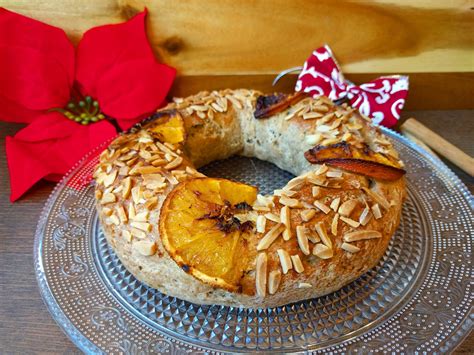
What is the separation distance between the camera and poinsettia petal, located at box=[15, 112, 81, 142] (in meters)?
1.63

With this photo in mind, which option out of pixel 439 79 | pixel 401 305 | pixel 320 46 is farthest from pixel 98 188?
pixel 439 79

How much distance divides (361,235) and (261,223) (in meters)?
0.24

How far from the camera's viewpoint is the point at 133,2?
1.67 meters

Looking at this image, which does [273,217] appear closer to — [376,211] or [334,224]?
[334,224]

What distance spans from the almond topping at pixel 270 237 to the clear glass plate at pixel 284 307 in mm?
173

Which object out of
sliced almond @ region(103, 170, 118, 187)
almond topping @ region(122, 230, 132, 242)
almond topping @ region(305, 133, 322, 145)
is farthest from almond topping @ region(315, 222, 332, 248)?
sliced almond @ region(103, 170, 118, 187)

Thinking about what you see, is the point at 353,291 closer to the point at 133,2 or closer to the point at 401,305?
the point at 401,305

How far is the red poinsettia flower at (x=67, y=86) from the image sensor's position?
1616mm

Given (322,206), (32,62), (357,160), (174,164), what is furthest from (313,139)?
(32,62)

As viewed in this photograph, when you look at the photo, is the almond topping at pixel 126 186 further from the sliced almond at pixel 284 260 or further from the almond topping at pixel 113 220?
the sliced almond at pixel 284 260

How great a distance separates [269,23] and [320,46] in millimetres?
217

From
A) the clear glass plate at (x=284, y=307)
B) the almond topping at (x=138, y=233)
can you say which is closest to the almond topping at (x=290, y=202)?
the clear glass plate at (x=284, y=307)

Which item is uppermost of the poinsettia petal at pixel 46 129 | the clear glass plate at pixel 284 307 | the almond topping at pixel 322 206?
the almond topping at pixel 322 206

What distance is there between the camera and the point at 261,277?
1.03 meters
